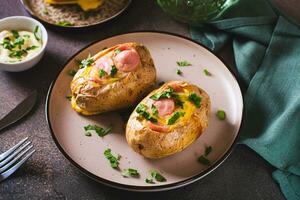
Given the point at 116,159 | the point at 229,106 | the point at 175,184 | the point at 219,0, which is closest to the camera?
the point at 175,184

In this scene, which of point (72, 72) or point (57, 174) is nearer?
point (57, 174)

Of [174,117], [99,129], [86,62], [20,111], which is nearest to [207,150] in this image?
[174,117]

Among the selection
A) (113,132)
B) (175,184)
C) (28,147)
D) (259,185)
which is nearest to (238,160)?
(259,185)

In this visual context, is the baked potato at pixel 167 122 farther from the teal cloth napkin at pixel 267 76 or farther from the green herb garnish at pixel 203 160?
the teal cloth napkin at pixel 267 76

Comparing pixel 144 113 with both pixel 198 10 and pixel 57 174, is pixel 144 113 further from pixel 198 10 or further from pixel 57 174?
pixel 198 10

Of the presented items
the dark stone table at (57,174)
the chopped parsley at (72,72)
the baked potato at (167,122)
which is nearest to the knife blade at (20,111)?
the dark stone table at (57,174)

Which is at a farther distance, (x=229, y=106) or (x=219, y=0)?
(x=219, y=0)

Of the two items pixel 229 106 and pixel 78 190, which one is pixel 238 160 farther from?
pixel 78 190
